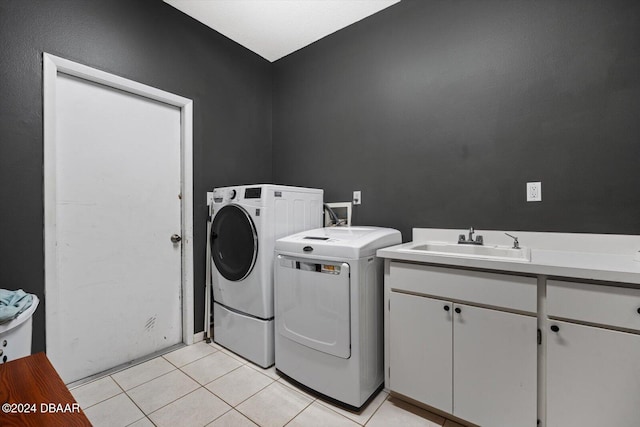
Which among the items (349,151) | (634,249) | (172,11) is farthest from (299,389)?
(172,11)

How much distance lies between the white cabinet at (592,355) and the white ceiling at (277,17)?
226 centimetres

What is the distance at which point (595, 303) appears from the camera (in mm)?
1117

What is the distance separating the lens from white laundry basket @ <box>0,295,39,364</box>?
1170mm

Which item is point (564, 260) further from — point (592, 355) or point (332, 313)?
point (332, 313)

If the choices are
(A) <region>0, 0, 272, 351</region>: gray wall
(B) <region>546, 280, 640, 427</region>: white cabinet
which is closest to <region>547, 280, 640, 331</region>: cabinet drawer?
(B) <region>546, 280, 640, 427</region>: white cabinet

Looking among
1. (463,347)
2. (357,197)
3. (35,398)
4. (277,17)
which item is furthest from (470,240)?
(277,17)

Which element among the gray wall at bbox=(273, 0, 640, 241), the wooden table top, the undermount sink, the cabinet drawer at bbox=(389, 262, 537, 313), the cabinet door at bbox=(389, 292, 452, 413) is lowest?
the cabinet door at bbox=(389, 292, 452, 413)

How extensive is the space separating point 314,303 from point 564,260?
1.25 m

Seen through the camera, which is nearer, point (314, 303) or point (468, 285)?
point (468, 285)

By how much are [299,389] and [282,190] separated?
1.32 m

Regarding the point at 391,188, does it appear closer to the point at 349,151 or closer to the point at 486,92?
the point at 349,151

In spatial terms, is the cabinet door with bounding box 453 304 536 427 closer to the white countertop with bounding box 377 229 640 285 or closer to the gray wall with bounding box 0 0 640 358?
the white countertop with bounding box 377 229 640 285

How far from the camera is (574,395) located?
1.16 m

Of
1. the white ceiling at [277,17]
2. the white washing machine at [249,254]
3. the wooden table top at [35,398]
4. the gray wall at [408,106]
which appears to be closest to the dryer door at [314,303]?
the white washing machine at [249,254]
